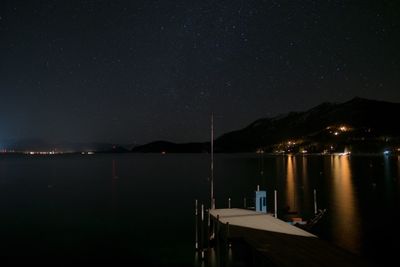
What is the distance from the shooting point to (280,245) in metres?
14.8

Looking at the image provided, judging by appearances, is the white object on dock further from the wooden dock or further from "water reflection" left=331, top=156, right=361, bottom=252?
"water reflection" left=331, top=156, right=361, bottom=252

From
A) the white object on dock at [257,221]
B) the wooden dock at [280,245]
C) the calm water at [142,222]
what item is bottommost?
the calm water at [142,222]

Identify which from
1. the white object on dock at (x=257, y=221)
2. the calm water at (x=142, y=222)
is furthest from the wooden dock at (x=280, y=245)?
the calm water at (x=142, y=222)

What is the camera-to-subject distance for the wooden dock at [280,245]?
41.9ft

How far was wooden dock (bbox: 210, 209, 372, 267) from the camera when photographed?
12.8 m

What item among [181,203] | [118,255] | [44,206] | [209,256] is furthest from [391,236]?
[44,206]

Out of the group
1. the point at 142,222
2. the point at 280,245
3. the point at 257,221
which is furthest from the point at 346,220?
the point at 280,245

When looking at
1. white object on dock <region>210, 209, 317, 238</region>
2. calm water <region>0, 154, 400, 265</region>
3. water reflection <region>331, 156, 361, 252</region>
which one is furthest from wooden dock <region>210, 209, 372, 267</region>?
water reflection <region>331, 156, 361, 252</region>

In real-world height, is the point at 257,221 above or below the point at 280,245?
above

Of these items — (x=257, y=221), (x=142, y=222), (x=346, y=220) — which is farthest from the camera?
(x=142, y=222)

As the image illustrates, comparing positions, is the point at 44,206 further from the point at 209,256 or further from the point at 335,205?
the point at 335,205

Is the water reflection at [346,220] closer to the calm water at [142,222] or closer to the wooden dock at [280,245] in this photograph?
the calm water at [142,222]

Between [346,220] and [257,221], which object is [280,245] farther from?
[346,220]

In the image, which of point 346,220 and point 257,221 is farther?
point 346,220
